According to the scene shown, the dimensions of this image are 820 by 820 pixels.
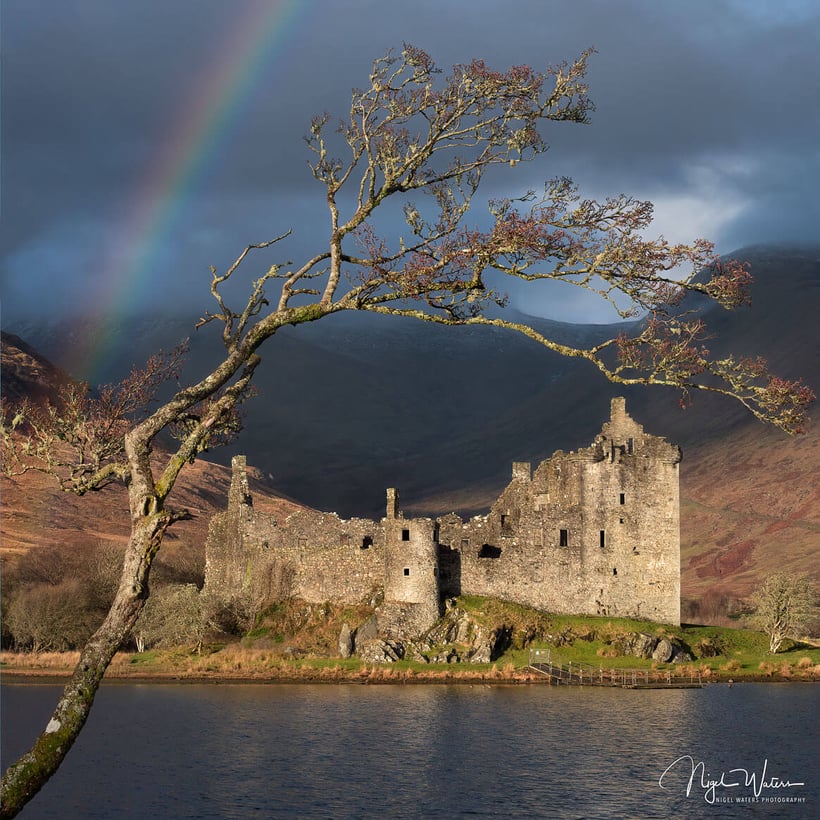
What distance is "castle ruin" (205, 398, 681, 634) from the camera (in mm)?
80688

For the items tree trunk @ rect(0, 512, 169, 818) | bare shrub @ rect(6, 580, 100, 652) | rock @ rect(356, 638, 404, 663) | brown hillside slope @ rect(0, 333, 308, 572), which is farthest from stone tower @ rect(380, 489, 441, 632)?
brown hillside slope @ rect(0, 333, 308, 572)

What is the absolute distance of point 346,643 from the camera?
77.9 meters

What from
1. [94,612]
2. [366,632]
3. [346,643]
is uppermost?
[94,612]

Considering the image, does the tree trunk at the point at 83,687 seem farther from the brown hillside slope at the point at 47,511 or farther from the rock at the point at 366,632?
the brown hillside slope at the point at 47,511

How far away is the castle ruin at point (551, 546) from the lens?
8069 cm

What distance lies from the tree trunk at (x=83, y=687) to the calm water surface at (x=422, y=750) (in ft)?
80.4

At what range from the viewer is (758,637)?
86750 millimetres

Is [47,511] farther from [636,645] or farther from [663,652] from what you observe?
[663,652]

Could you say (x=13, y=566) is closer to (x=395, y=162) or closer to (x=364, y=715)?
(x=364, y=715)

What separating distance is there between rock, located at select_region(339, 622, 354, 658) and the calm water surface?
3720 millimetres

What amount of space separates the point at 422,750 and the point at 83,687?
38012mm

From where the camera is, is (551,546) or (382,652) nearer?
(382,652)

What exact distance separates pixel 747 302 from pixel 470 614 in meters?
60.8

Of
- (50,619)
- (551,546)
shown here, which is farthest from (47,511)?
(551,546)
